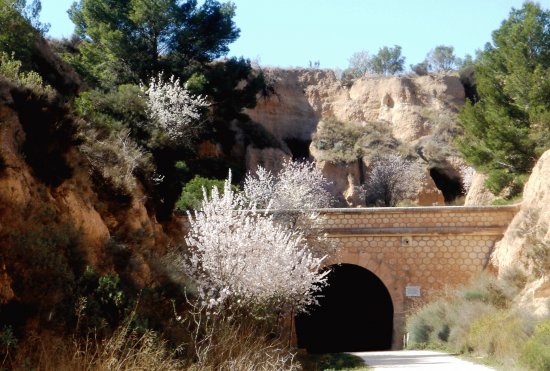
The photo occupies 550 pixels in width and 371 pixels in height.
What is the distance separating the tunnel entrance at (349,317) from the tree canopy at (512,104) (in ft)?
17.9

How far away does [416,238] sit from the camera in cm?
2069

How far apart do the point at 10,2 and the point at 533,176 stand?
1688 cm

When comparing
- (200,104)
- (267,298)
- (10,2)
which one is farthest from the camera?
(200,104)

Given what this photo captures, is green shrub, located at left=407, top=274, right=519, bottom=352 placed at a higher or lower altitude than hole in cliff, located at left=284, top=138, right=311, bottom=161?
lower

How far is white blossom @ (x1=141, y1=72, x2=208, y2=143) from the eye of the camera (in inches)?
1026

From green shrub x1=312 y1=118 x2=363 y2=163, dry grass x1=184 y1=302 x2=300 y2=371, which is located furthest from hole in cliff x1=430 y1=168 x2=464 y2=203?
dry grass x1=184 y1=302 x2=300 y2=371

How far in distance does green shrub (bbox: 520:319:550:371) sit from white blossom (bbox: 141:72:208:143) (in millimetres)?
16908

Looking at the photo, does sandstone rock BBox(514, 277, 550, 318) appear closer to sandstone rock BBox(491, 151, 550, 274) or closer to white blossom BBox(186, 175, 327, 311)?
sandstone rock BBox(491, 151, 550, 274)

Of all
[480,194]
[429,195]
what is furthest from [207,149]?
[429,195]

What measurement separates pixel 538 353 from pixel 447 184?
30879mm

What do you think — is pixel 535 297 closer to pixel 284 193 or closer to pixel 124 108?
pixel 284 193

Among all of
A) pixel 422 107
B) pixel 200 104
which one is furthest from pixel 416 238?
pixel 422 107

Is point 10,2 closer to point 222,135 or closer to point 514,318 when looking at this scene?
point 222,135

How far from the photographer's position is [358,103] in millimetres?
46125
